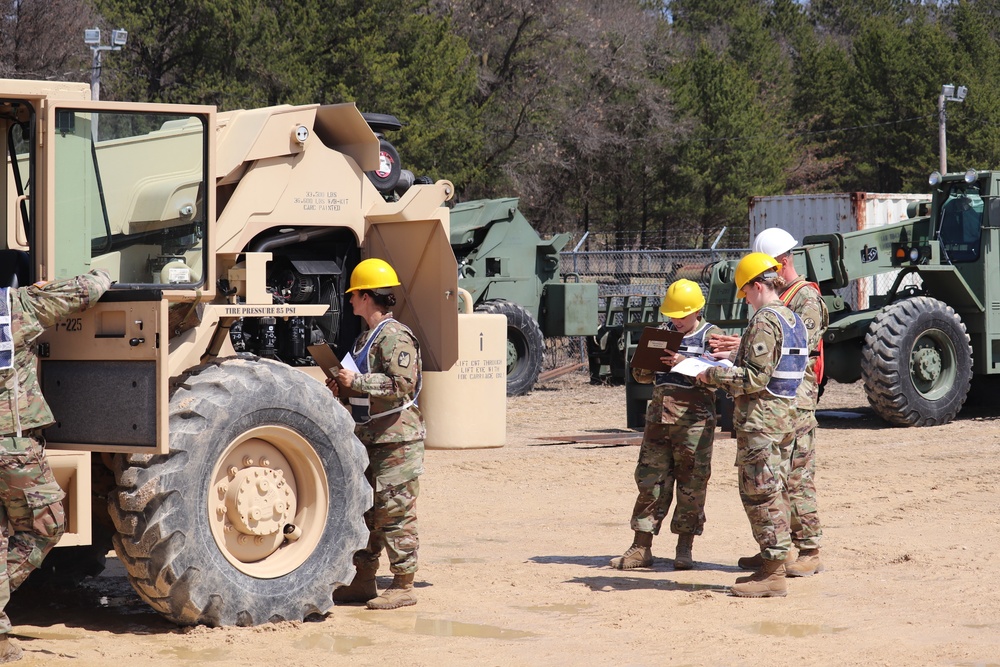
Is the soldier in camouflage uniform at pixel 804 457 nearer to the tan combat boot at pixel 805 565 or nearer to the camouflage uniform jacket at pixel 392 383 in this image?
the tan combat boot at pixel 805 565

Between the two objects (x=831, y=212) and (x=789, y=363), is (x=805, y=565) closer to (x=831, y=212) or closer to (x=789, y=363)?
(x=789, y=363)

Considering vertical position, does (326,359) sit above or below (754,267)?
below

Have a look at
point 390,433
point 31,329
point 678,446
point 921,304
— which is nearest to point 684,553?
point 678,446

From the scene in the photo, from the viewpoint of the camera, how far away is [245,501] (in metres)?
6.09

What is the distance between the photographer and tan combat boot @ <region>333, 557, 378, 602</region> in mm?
6871

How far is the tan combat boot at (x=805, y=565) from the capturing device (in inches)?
292

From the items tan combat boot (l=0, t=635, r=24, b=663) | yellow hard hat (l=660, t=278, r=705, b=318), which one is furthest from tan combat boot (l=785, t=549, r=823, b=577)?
tan combat boot (l=0, t=635, r=24, b=663)

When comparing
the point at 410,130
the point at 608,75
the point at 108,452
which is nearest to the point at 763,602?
the point at 108,452

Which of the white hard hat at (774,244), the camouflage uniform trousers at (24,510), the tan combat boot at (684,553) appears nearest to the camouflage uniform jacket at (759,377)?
the white hard hat at (774,244)

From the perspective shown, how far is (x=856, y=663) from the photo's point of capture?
5543 mm

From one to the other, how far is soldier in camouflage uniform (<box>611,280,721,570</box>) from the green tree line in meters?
20.3

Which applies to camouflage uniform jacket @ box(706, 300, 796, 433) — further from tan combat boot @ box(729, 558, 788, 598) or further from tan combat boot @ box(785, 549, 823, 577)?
tan combat boot @ box(785, 549, 823, 577)

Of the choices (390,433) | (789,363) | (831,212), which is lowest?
(390,433)

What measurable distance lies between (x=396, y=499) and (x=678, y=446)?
1.71m
